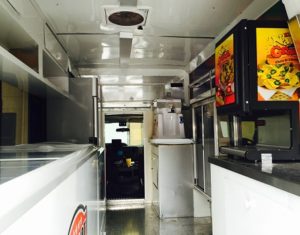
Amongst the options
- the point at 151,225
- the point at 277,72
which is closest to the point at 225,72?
the point at 277,72

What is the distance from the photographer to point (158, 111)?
4.76m

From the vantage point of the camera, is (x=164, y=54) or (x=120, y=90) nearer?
(x=164, y=54)

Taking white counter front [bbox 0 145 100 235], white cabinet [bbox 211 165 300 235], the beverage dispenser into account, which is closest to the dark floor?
the beverage dispenser

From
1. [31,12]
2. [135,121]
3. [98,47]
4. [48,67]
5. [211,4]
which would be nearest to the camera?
[31,12]

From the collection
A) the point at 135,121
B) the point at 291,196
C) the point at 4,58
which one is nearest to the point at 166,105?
the point at 135,121

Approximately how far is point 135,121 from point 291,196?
4998mm

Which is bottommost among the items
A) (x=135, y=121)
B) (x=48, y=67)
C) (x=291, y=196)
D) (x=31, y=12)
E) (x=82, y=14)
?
(x=291, y=196)

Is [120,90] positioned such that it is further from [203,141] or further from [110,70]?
[203,141]

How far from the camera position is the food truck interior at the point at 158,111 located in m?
1.26

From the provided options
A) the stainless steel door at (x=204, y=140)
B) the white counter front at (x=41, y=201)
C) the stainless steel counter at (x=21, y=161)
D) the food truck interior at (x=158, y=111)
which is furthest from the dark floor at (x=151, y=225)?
the white counter front at (x=41, y=201)

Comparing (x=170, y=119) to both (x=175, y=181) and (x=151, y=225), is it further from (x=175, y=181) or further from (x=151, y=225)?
(x=151, y=225)

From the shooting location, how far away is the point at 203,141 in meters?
4.09

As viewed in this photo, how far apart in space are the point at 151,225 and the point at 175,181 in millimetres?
752

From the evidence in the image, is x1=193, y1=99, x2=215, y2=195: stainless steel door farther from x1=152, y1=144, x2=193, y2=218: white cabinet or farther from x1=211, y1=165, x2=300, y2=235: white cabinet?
x1=211, y1=165, x2=300, y2=235: white cabinet
